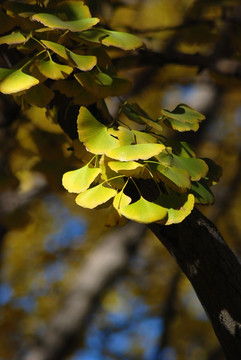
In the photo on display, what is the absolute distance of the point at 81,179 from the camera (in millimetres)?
996

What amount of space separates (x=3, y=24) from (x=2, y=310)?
401 cm

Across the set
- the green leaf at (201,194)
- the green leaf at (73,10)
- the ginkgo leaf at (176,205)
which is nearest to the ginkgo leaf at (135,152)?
the ginkgo leaf at (176,205)

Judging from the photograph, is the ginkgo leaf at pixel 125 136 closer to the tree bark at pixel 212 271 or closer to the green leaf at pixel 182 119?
the green leaf at pixel 182 119

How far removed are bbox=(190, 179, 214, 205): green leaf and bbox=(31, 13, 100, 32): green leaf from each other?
393 millimetres

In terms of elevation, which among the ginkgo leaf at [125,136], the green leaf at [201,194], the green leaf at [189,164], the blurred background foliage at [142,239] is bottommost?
the blurred background foliage at [142,239]

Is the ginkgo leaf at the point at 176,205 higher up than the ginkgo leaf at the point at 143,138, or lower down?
lower down

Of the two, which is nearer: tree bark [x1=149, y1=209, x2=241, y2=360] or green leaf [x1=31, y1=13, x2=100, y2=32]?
green leaf [x1=31, y1=13, x2=100, y2=32]

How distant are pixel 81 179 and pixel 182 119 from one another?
263 mm

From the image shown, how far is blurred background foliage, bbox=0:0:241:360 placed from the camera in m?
3.07

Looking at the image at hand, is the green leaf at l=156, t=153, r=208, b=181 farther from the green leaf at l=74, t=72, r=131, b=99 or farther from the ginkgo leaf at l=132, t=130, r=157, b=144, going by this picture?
the green leaf at l=74, t=72, r=131, b=99

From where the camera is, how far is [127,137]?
0.96 meters

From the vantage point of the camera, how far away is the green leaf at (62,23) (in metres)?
0.97

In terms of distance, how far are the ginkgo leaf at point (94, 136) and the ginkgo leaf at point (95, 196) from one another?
0.23 feet

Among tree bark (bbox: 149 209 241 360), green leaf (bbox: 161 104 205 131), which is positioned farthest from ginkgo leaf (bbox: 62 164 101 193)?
tree bark (bbox: 149 209 241 360)
